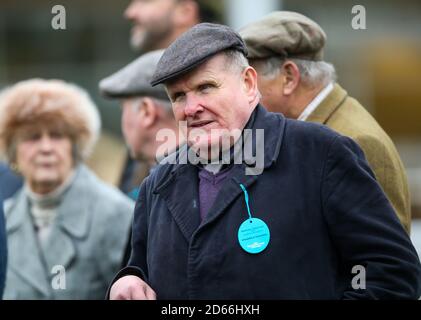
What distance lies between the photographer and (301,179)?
2.58m

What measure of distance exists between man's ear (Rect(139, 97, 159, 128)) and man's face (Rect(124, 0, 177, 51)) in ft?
4.98

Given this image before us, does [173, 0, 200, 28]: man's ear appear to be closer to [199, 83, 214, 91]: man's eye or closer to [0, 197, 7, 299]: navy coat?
[0, 197, 7, 299]: navy coat

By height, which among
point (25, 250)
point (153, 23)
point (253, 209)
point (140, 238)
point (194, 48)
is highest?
point (153, 23)

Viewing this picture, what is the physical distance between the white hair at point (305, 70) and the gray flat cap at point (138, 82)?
3.17 ft

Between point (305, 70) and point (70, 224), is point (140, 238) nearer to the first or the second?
point (305, 70)

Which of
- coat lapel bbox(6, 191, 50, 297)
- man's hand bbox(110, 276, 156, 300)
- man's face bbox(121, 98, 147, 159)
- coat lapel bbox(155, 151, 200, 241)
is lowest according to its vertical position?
coat lapel bbox(6, 191, 50, 297)

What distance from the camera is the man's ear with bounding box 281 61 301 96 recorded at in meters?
3.33

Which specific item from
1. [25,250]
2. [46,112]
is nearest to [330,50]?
[46,112]

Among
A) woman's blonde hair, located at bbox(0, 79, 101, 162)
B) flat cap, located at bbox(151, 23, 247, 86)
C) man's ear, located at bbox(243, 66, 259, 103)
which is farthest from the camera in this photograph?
woman's blonde hair, located at bbox(0, 79, 101, 162)

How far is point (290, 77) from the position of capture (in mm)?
3342

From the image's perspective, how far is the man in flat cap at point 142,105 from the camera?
4234 mm

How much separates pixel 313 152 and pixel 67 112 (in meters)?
2.56

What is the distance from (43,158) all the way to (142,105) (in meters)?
0.87

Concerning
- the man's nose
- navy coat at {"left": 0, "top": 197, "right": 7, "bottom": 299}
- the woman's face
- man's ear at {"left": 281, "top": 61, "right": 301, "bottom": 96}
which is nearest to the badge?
the man's nose
